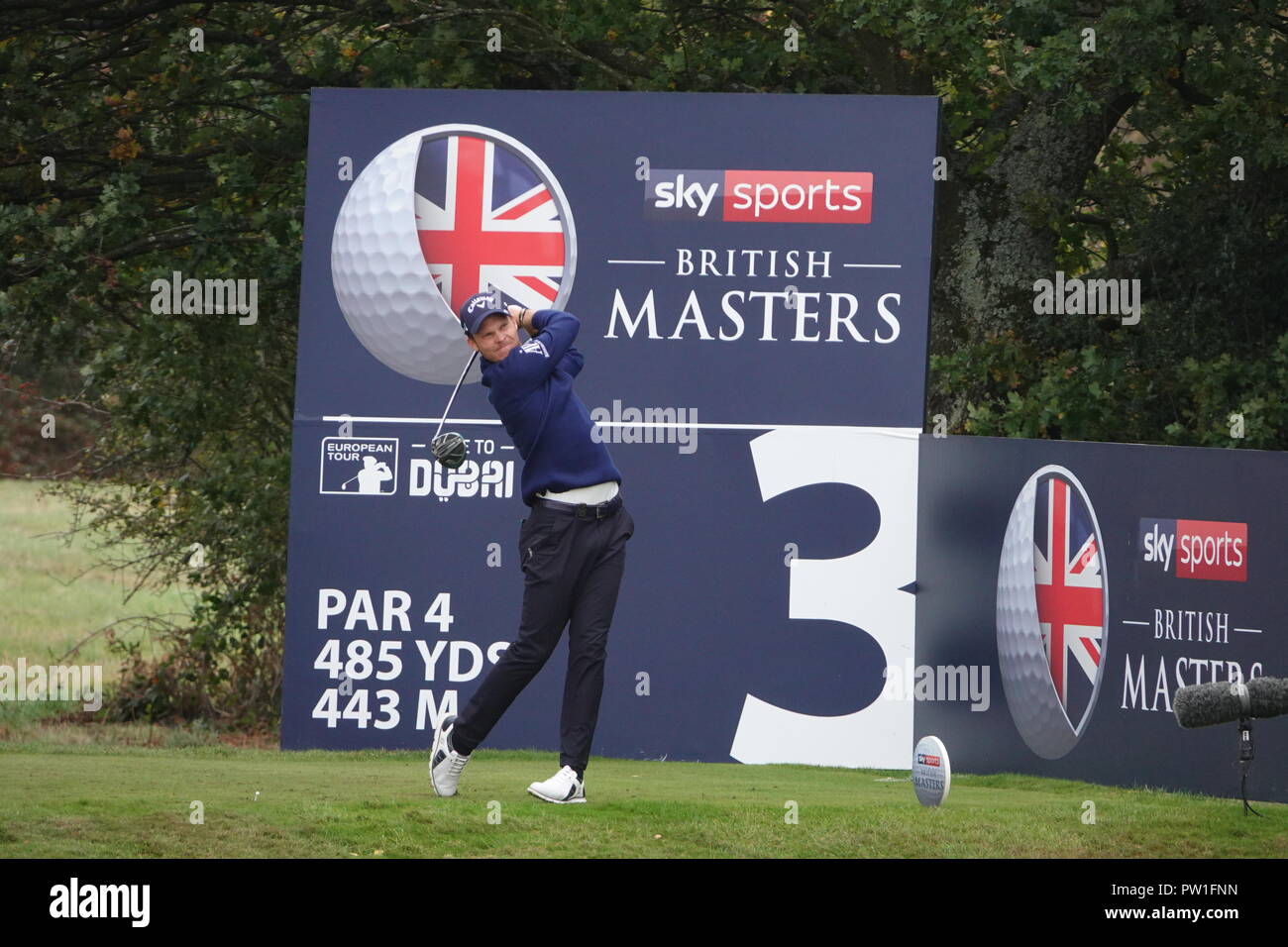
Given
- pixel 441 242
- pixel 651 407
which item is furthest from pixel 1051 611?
pixel 441 242

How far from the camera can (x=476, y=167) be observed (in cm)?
1027

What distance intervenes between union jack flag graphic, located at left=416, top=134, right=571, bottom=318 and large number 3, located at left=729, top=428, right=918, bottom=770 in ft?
6.09

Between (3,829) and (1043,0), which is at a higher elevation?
(1043,0)

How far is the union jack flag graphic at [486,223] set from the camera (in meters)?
10.2

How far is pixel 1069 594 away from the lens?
30.2 feet

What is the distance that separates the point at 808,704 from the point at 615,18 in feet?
19.9

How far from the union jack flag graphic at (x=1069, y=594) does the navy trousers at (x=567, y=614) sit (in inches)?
119

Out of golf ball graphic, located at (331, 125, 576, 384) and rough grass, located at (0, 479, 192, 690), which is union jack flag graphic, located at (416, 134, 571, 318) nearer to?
golf ball graphic, located at (331, 125, 576, 384)

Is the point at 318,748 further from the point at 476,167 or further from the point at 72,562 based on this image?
the point at 72,562

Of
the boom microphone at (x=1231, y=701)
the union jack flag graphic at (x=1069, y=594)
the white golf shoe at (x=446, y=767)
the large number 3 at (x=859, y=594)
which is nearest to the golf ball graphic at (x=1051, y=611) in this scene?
the union jack flag graphic at (x=1069, y=594)

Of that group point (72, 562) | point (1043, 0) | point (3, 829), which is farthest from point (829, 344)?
point (72, 562)

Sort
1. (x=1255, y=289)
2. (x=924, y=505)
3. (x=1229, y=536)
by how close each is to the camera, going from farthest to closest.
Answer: (x=1255, y=289)
(x=924, y=505)
(x=1229, y=536)

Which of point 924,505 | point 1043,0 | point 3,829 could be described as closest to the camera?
point 3,829

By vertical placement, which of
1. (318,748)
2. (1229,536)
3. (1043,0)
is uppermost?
(1043,0)
